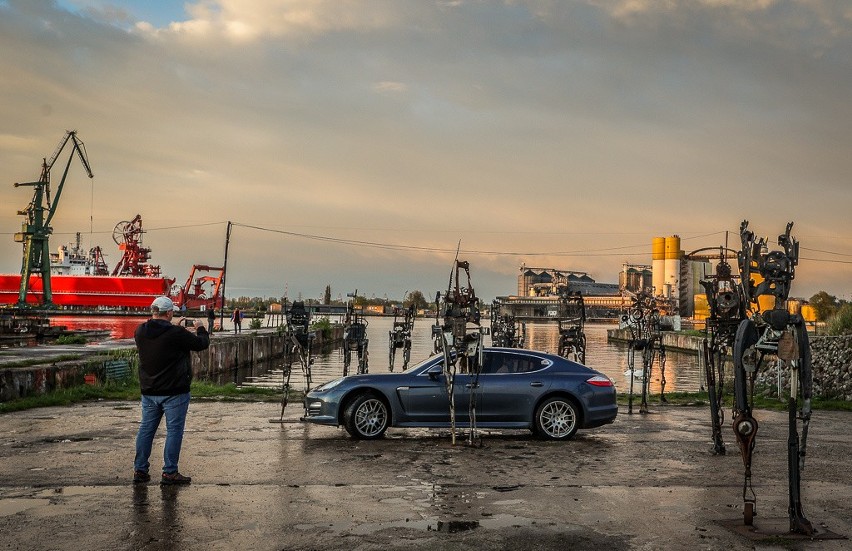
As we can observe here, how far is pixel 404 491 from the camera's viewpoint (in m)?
8.89

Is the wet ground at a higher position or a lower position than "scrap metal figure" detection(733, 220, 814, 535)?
lower

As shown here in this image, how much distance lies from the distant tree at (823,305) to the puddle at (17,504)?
79626 millimetres

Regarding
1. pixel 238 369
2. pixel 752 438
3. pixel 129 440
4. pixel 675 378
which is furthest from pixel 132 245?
pixel 752 438

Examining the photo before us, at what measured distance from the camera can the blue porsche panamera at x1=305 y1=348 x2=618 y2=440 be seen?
1281cm

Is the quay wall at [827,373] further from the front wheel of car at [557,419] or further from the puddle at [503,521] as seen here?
the puddle at [503,521]

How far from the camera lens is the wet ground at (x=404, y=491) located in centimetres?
697

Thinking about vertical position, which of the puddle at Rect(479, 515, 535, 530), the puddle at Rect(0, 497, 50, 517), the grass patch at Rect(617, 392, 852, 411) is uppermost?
the puddle at Rect(479, 515, 535, 530)

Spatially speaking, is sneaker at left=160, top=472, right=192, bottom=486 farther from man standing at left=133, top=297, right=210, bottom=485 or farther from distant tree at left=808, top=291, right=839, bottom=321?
distant tree at left=808, top=291, right=839, bottom=321

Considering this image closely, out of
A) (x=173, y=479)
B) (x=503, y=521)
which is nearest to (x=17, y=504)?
(x=173, y=479)

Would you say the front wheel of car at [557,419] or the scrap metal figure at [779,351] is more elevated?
the scrap metal figure at [779,351]

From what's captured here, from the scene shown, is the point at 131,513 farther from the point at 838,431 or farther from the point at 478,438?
the point at 838,431

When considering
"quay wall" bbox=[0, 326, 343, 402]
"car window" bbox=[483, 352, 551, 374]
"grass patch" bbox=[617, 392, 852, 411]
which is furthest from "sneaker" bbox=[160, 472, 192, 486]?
"grass patch" bbox=[617, 392, 852, 411]

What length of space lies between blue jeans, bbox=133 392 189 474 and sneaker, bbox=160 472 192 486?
0.04m

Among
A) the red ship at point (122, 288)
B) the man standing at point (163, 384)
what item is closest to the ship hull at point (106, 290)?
the red ship at point (122, 288)
